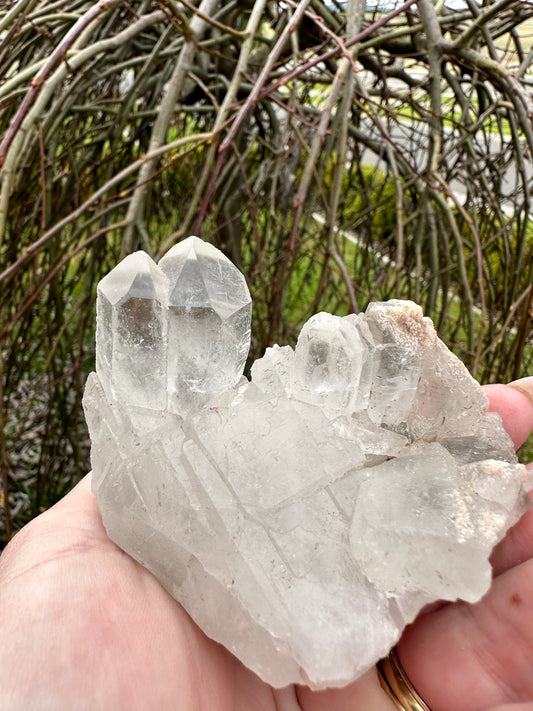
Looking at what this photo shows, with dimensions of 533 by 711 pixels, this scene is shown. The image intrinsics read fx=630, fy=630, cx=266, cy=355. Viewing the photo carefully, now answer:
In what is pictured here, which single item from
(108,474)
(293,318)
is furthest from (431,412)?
(293,318)

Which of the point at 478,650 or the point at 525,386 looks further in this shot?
the point at 525,386

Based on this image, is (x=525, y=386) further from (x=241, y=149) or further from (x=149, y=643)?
(x=241, y=149)

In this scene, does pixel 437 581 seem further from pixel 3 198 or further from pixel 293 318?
pixel 293 318

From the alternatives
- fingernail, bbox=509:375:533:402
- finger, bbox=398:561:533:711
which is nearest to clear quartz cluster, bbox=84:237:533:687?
finger, bbox=398:561:533:711

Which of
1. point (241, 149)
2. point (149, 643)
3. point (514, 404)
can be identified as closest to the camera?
point (149, 643)

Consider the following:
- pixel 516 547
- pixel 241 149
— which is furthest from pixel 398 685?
pixel 241 149

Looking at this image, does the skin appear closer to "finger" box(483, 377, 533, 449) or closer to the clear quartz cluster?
the clear quartz cluster
